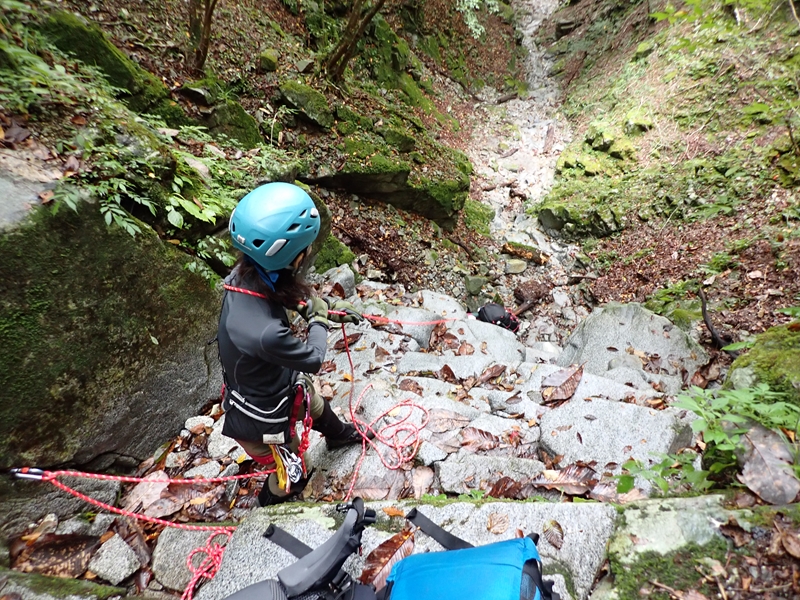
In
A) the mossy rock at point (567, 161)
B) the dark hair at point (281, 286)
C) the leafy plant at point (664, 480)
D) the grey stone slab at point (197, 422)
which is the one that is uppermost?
the mossy rock at point (567, 161)

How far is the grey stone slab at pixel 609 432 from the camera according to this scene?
3172 millimetres

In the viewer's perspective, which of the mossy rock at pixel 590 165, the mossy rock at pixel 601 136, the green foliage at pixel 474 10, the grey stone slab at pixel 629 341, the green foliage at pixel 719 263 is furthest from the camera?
the green foliage at pixel 474 10

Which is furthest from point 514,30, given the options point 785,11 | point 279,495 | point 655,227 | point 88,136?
point 279,495

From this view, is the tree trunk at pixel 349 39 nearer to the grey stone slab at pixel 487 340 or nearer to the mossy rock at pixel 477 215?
the mossy rock at pixel 477 215

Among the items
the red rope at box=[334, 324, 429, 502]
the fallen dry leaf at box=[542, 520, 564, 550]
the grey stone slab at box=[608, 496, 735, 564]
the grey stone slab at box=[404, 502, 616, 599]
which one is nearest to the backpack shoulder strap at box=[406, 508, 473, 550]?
the grey stone slab at box=[404, 502, 616, 599]

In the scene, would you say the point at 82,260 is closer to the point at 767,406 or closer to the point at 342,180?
the point at 767,406

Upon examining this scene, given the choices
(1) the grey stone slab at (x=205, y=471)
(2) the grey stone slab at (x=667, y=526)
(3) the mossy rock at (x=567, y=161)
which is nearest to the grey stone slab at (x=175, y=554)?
(1) the grey stone slab at (x=205, y=471)

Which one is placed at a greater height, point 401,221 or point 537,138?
point 537,138

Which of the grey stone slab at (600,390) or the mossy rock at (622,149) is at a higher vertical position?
the mossy rock at (622,149)

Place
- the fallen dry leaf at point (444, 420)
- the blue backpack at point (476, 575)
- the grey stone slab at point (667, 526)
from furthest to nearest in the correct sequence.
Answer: the fallen dry leaf at point (444, 420) → the grey stone slab at point (667, 526) → the blue backpack at point (476, 575)

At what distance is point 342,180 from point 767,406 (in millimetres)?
7492

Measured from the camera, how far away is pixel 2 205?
2.54 meters

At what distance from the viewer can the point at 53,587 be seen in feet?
7.13

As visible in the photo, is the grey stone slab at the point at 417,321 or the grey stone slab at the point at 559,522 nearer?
the grey stone slab at the point at 559,522
